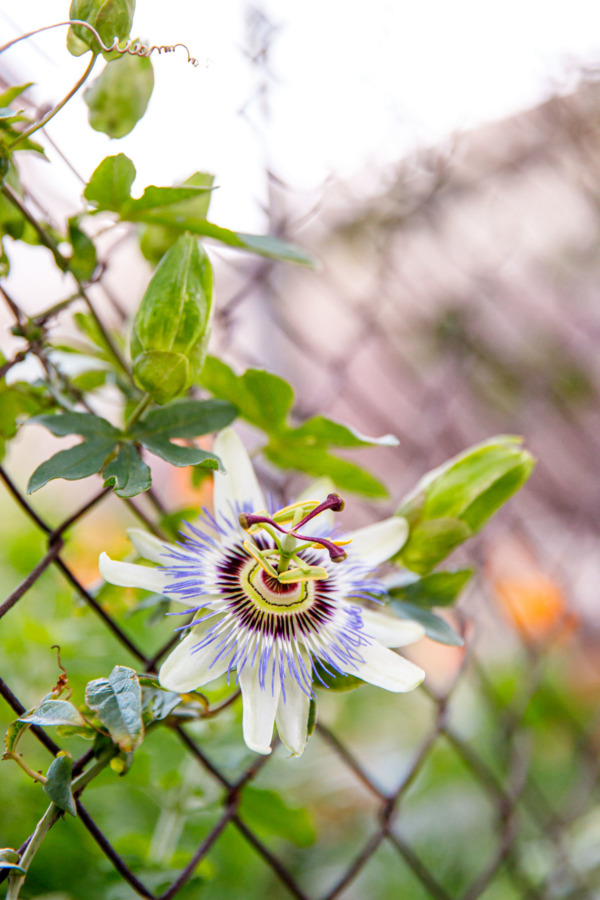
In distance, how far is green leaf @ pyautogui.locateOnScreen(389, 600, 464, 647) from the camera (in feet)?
1.54

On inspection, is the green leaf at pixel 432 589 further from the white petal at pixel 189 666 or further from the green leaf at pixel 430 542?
the white petal at pixel 189 666

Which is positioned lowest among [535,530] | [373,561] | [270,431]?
[535,530]

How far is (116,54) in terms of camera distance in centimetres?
38

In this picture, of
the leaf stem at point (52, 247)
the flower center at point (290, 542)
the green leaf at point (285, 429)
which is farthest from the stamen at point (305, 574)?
the leaf stem at point (52, 247)

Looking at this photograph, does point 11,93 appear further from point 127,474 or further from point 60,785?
point 60,785

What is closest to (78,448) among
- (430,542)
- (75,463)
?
(75,463)

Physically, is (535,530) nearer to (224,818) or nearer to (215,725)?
(215,725)

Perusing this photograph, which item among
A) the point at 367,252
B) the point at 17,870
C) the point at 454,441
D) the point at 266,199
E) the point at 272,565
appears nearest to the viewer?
the point at 17,870

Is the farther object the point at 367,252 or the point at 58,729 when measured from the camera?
the point at 367,252

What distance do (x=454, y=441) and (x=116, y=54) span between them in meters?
1.53

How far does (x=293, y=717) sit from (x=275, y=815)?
9.7 inches

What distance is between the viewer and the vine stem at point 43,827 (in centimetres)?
34

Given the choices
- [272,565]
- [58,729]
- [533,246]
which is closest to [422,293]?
[533,246]

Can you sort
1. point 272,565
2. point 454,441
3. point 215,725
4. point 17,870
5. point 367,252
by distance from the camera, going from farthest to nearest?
point 454,441, point 367,252, point 215,725, point 272,565, point 17,870
